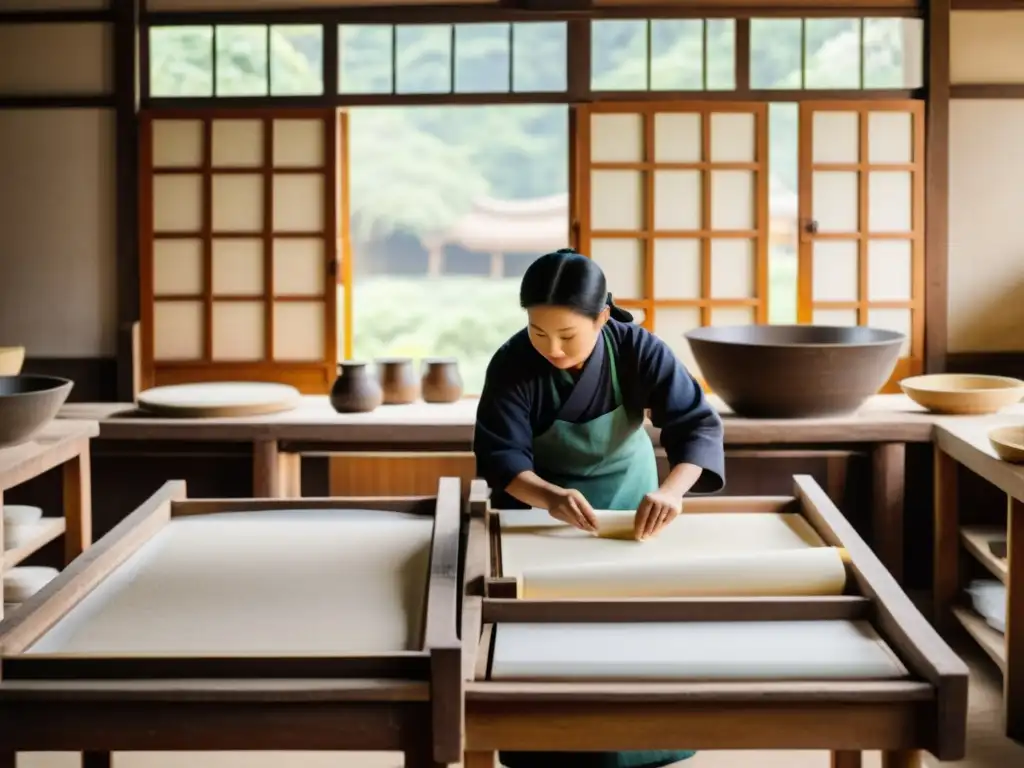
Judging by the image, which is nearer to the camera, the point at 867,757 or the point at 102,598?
the point at 102,598

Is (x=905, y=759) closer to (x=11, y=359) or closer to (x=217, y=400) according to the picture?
(x=217, y=400)

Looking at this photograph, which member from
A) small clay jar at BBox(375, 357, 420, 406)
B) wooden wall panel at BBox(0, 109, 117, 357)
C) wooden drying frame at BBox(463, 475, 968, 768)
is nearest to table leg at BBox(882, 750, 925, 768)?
wooden drying frame at BBox(463, 475, 968, 768)

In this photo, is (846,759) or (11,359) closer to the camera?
(846,759)

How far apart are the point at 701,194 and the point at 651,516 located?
3171 millimetres

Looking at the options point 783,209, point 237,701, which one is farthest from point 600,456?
point 783,209

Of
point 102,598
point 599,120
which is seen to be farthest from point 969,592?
point 102,598

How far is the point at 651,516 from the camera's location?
2178mm

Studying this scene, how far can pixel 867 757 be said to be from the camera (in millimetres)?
3281

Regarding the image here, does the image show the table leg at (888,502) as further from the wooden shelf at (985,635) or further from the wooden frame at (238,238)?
the wooden frame at (238,238)

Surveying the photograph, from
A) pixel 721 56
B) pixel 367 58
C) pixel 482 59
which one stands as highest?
pixel 367 58

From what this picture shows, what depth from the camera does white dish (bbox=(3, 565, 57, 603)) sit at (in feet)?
13.3

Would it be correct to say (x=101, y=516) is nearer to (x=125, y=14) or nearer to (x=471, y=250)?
(x=125, y=14)

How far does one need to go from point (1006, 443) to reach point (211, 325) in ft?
10.8

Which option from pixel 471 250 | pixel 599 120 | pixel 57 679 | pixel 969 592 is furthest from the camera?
pixel 471 250
